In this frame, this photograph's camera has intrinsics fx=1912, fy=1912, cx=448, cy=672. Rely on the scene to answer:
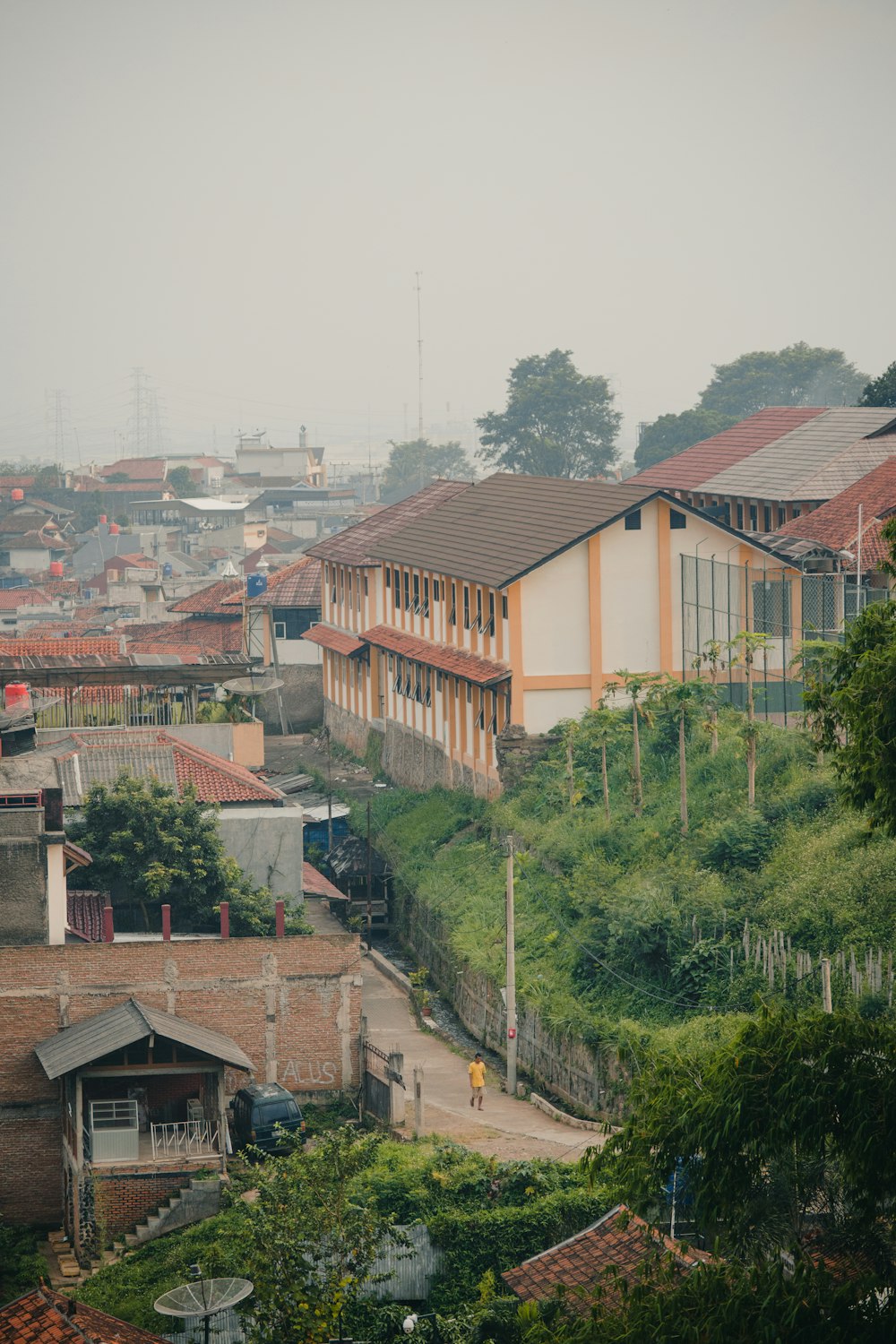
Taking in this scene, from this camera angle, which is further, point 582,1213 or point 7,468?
point 7,468

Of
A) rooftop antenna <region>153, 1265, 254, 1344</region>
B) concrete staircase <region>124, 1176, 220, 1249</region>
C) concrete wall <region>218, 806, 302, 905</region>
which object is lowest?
concrete staircase <region>124, 1176, 220, 1249</region>

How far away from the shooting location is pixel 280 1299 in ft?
65.0

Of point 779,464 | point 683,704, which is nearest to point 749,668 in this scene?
point 683,704

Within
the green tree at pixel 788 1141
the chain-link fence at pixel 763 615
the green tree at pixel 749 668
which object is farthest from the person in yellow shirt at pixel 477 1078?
the green tree at pixel 788 1141

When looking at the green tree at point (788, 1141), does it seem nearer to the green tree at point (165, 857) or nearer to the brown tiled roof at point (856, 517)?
the green tree at point (165, 857)

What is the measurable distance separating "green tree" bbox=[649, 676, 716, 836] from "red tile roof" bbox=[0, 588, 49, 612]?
56117 millimetres

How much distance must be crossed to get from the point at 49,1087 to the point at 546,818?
12.7 m

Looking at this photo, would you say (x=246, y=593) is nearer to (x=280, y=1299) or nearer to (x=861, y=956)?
(x=861, y=956)

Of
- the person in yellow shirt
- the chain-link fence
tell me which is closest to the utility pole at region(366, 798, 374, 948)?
the chain-link fence

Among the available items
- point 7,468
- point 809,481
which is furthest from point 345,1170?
point 7,468

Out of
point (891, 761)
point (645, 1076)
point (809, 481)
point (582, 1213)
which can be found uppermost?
point (809, 481)

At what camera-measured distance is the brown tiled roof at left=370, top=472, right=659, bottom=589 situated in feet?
134

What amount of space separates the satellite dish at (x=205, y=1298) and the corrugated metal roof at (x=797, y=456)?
3461cm

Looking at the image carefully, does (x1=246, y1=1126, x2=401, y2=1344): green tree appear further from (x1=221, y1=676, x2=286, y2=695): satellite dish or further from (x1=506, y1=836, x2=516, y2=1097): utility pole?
(x1=221, y1=676, x2=286, y2=695): satellite dish
